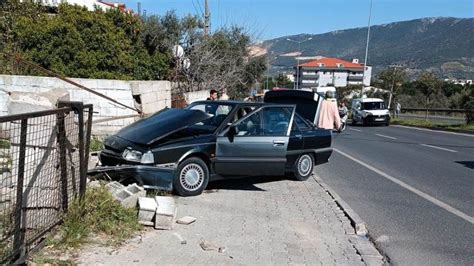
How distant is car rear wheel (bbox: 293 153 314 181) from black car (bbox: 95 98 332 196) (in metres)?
0.04

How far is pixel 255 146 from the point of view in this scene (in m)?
8.16

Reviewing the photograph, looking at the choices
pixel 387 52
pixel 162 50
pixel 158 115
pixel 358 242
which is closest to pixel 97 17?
pixel 162 50

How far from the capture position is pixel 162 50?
19.8m

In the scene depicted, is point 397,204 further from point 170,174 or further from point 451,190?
point 170,174

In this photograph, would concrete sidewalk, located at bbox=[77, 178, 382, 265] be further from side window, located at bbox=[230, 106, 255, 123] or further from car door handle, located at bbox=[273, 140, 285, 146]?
side window, located at bbox=[230, 106, 255, 123]

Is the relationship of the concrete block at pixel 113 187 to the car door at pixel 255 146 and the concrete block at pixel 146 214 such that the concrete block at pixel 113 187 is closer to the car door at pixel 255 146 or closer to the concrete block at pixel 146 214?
the concrete block at pixel 146 214

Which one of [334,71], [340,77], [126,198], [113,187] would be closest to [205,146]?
[113,187]

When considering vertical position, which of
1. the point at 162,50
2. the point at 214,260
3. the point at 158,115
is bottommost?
the point at 214,260

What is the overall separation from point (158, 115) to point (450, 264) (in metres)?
5.31

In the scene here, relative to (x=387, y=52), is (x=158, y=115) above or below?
below

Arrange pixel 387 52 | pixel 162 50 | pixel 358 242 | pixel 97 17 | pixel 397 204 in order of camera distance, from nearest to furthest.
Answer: pixel 358 242 < pixel 397 204 < pixel 97 17 < pixel 162 50 < pixel 387 52

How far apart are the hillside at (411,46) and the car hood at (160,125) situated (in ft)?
180

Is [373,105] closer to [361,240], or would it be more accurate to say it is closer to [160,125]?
[160,125]

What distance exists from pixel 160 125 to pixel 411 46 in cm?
11853
